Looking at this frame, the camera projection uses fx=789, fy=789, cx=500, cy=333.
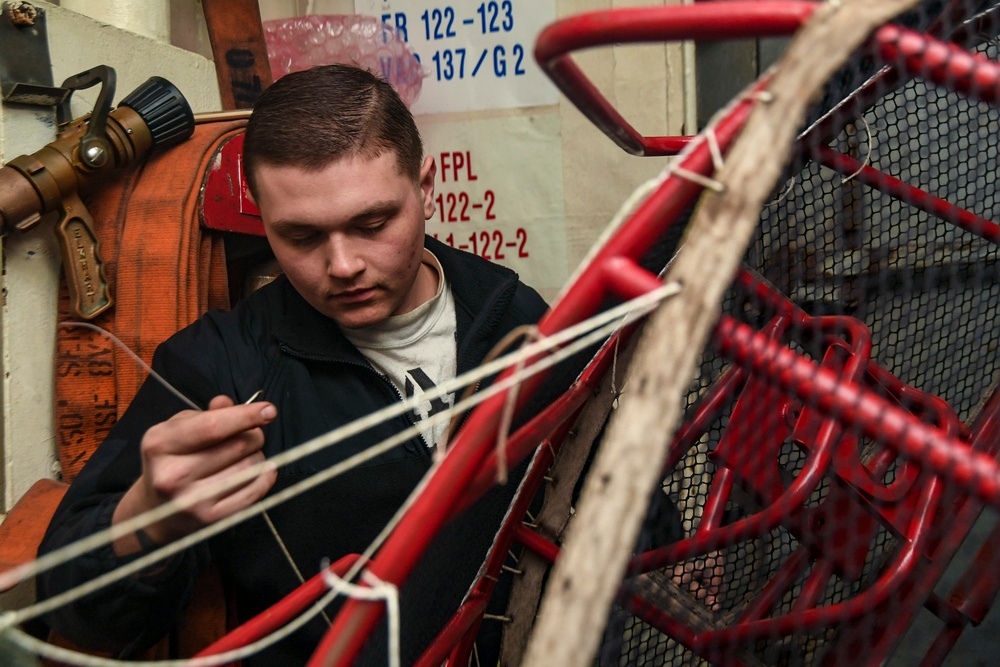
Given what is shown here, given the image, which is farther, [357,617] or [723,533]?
Result: [723,533]

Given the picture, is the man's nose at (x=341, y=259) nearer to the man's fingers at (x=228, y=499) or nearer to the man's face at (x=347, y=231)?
the man's face at (x=347, y=231)

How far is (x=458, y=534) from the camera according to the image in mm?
811

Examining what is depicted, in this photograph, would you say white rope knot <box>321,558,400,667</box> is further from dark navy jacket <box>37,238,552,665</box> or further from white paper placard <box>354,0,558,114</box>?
white paper placard <box>354,0,558,114</box>

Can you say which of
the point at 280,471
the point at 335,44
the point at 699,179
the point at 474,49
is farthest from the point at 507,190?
the point at 699,179

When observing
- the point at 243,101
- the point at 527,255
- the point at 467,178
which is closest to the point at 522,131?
the point at 467,178

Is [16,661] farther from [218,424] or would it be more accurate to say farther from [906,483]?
[906,483]

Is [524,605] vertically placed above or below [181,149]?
below

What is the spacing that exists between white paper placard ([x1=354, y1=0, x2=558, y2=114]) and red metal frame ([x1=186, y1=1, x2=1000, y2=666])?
103 centimetres

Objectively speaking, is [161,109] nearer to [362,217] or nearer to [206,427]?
[362,217]

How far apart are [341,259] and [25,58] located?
651mm

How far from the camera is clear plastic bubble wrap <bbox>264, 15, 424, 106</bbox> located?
1.81 m

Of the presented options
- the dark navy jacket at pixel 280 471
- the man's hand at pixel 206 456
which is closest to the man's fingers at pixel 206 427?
the man's hand at pixel 206 456

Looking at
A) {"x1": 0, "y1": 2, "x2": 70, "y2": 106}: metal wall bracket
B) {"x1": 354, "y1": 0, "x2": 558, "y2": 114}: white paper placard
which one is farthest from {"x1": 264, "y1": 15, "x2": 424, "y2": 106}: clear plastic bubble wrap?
{"x1": 0, "y1": 2, "x2": 70, "y2": 106}: metal wall bracket

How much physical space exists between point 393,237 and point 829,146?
1.83 feet
